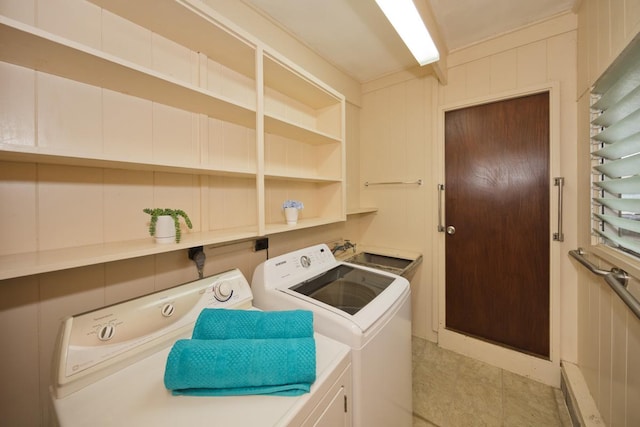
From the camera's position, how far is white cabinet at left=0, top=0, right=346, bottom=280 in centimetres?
77

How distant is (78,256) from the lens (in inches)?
30.0

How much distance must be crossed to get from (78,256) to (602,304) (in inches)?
95.1

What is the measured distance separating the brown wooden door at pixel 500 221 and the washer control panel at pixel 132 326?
193cm

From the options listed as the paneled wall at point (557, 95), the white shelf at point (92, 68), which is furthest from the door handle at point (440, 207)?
the white shelf at point (92, 68)

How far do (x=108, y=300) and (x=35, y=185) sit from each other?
0.50 meters

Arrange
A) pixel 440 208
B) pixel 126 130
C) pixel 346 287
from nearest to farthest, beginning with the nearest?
pixel 126 130 → pixel 346 287 → pixel 440 208

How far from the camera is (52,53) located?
2.44 ft

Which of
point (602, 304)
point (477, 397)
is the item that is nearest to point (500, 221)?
point (602, 304)

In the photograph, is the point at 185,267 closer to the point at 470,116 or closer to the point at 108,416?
the point at 108,416

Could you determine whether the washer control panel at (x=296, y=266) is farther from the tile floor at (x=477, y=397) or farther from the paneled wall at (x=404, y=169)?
the tile floor at (x=477, y=397)

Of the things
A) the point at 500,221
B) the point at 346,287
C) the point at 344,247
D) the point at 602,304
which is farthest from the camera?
the point at 344,247

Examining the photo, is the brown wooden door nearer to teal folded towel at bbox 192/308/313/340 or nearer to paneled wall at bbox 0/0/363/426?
teal folded towel at bbox 192/308/313/340

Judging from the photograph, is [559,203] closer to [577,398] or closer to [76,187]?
[577,398]

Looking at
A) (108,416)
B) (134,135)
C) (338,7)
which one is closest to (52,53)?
(134,135)
